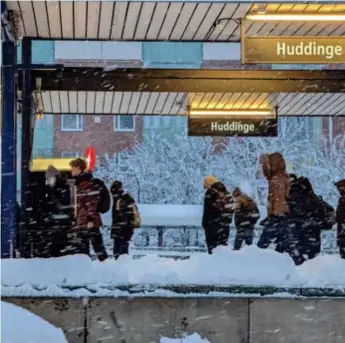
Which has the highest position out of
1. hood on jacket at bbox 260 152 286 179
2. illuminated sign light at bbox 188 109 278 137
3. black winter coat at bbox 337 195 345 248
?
illuminated sign light at bbox 188 109 278 137

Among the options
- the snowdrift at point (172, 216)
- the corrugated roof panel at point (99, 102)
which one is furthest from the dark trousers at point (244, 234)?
the snowdrift at point (172, 216)

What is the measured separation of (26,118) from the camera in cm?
1078

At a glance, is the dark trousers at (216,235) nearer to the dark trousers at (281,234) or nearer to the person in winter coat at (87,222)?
the dark trousers at (281,234)

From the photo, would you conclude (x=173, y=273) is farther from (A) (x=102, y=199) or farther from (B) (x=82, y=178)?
(B) (x=82, y=178)

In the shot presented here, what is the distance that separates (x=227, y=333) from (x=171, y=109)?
298 inches

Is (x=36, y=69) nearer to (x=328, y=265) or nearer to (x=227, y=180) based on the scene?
(x=328, y=265)

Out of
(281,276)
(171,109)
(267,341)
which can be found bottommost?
(267,341)

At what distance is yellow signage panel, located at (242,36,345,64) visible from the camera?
29.3 ft

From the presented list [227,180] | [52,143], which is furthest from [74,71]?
[52,143]

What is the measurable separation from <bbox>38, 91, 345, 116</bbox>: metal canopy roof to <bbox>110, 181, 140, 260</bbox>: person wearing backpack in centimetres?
173

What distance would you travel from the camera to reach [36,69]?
993 centimetres

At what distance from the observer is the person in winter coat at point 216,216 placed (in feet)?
37.5

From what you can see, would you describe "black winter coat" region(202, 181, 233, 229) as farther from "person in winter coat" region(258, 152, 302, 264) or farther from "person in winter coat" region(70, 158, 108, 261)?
"person in winter coat" region(70, 158, 108, 261)

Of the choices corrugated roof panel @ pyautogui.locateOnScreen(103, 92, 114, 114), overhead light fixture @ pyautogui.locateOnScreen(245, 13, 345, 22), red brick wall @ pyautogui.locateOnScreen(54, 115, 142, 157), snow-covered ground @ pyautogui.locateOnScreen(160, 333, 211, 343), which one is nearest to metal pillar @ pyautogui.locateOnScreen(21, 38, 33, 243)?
corrugated roof panel @ pyautogui.locateOnScreen(103, 92, 114, 114)
